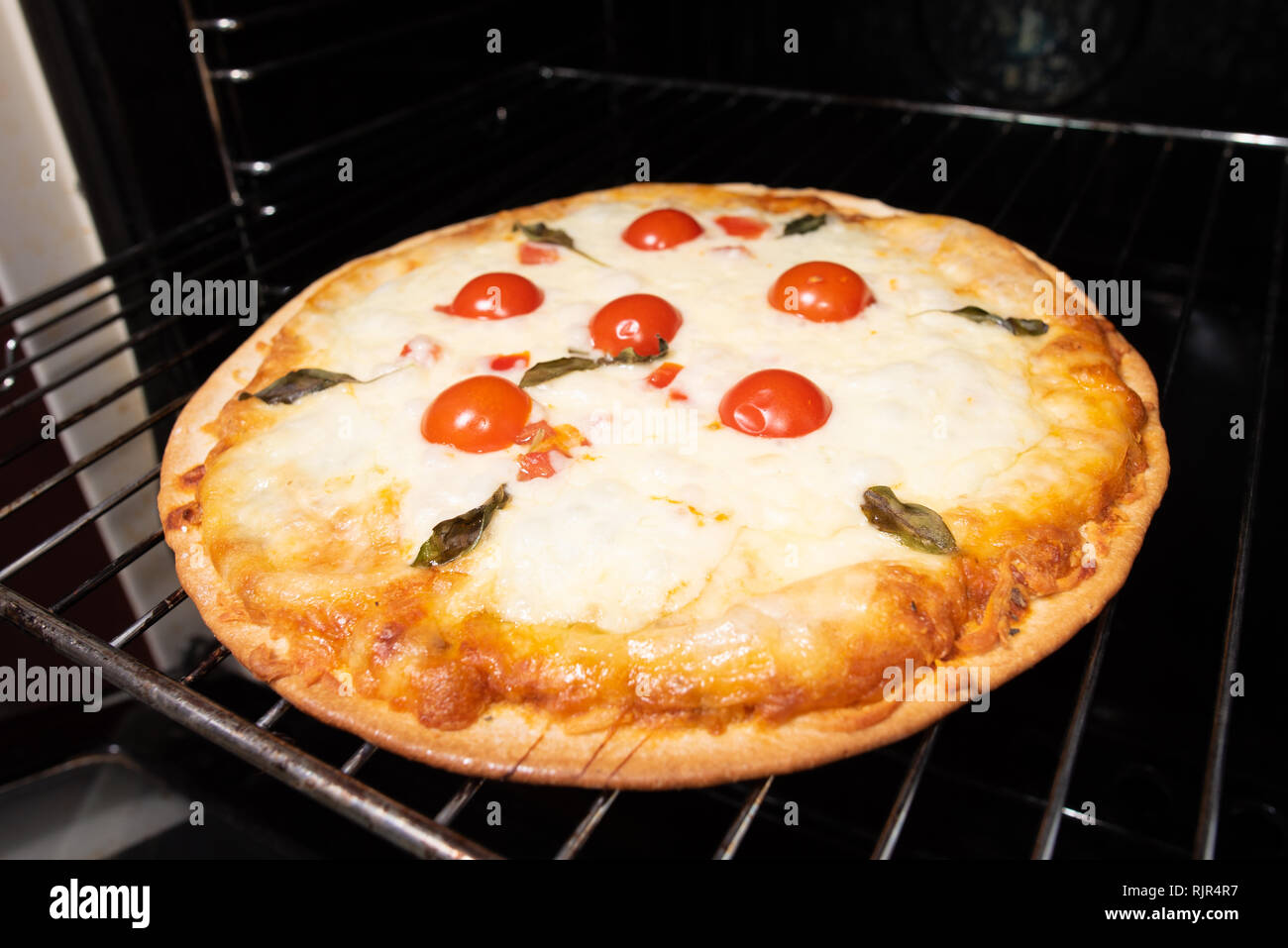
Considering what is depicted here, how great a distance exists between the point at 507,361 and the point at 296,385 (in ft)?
1.80

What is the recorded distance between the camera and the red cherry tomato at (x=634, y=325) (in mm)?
2510

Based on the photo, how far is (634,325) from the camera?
2512mm

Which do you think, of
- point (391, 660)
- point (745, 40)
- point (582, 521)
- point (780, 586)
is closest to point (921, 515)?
point (780, 586)

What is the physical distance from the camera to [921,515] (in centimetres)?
199

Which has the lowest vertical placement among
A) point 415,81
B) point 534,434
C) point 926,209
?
point 926,209

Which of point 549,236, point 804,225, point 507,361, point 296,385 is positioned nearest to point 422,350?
point 507,361

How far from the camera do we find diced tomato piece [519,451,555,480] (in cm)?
212

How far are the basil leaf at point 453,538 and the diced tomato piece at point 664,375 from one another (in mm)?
613

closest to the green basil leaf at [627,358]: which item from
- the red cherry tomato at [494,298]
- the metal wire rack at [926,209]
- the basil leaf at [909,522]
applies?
the red cherry tomato at [494,298]

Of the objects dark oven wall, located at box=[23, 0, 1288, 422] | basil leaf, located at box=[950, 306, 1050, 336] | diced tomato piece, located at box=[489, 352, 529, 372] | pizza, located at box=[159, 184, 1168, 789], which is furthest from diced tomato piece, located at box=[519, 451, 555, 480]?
dark oven wall, located at box=[23, 0, 1288, 422]

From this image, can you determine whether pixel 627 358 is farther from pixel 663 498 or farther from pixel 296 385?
pixel 296 385

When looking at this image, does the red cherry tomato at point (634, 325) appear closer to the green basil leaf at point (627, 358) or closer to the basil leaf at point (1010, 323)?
the green basil leaf at point (627, 358)
